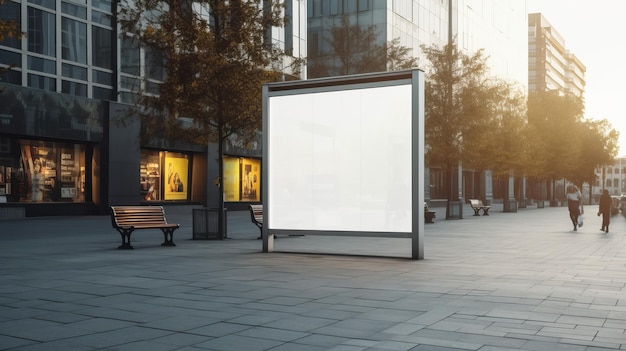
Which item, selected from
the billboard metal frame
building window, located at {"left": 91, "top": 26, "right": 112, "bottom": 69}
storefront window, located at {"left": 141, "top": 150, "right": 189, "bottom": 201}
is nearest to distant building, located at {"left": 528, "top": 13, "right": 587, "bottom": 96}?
storefront window, located at {"left": 141, "top": 150, "right": 189, "bottom": 201}

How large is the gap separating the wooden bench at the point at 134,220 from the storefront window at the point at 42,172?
12582 millimetres

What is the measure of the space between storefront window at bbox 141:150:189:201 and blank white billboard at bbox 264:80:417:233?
19.4 metres

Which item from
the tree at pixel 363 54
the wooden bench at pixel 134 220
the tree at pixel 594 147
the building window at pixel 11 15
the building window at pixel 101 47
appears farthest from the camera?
the tree at pixel 594 147

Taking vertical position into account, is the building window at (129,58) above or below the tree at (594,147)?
above

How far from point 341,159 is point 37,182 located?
710 inches

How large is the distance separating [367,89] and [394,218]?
7.96ft

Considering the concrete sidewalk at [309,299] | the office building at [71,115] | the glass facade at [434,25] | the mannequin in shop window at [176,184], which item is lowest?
the concrete sidewalk at [309,299]

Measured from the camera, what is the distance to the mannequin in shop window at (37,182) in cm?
2628

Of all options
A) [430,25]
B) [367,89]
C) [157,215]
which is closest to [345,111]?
[367,89]

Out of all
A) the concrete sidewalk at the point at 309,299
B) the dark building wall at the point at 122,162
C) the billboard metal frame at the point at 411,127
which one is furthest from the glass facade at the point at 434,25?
the concrete sidewalk at the point at 309,299

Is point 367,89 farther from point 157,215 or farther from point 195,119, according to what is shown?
point 195,119

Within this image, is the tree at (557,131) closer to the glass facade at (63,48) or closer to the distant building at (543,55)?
the glass facade at (63,48)

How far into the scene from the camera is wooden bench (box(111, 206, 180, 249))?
14.3m

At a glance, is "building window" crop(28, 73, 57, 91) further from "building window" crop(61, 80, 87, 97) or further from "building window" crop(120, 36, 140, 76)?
"building window" crop(120, 36, 140, 76)
